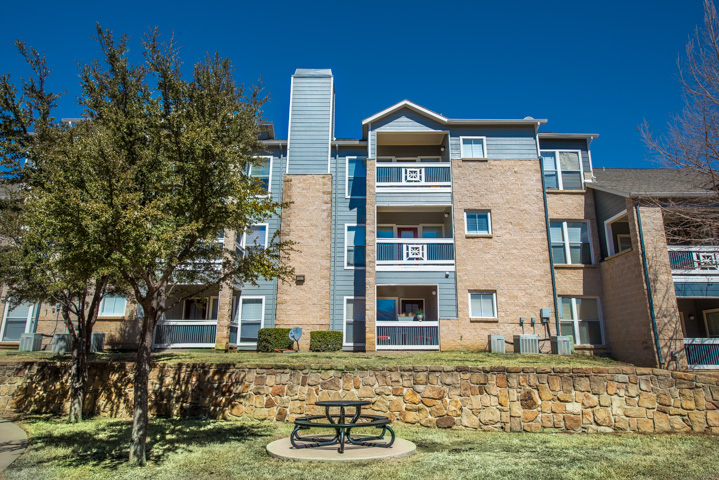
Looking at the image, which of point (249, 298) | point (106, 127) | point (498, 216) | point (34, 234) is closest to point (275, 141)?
point (249, 298)

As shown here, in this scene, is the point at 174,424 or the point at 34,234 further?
the point at 174,424

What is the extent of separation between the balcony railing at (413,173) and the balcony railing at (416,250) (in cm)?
249

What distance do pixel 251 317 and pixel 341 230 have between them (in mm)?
5222

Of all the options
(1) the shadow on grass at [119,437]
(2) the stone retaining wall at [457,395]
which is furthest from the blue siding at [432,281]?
(1) the shadow on grass at [119,437]

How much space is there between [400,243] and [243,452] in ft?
40.2

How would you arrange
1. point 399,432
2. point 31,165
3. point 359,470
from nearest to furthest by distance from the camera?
point 359,470 → point 399,432 → point 31,165

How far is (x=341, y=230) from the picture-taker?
20656 mm

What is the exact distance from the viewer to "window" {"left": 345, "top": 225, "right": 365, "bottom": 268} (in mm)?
20344

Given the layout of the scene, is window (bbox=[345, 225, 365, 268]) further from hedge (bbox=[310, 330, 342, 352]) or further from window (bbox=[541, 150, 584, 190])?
window (bbox=[541, 150, 584, 190])

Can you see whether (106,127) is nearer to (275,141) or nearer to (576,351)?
(275,141)

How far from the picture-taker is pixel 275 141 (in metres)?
21.5

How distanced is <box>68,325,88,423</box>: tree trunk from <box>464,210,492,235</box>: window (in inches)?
559

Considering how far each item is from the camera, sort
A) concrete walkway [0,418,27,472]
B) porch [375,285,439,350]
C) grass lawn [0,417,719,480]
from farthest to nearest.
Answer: porch [375,285,439,350] < concrete walkway [0,418,27,472] < grass lawn [0,417,719,480]

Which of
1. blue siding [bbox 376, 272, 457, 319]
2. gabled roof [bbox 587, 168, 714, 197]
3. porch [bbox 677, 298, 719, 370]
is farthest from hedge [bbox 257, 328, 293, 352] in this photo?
porch [bbox 677, 298, 719, 370]
